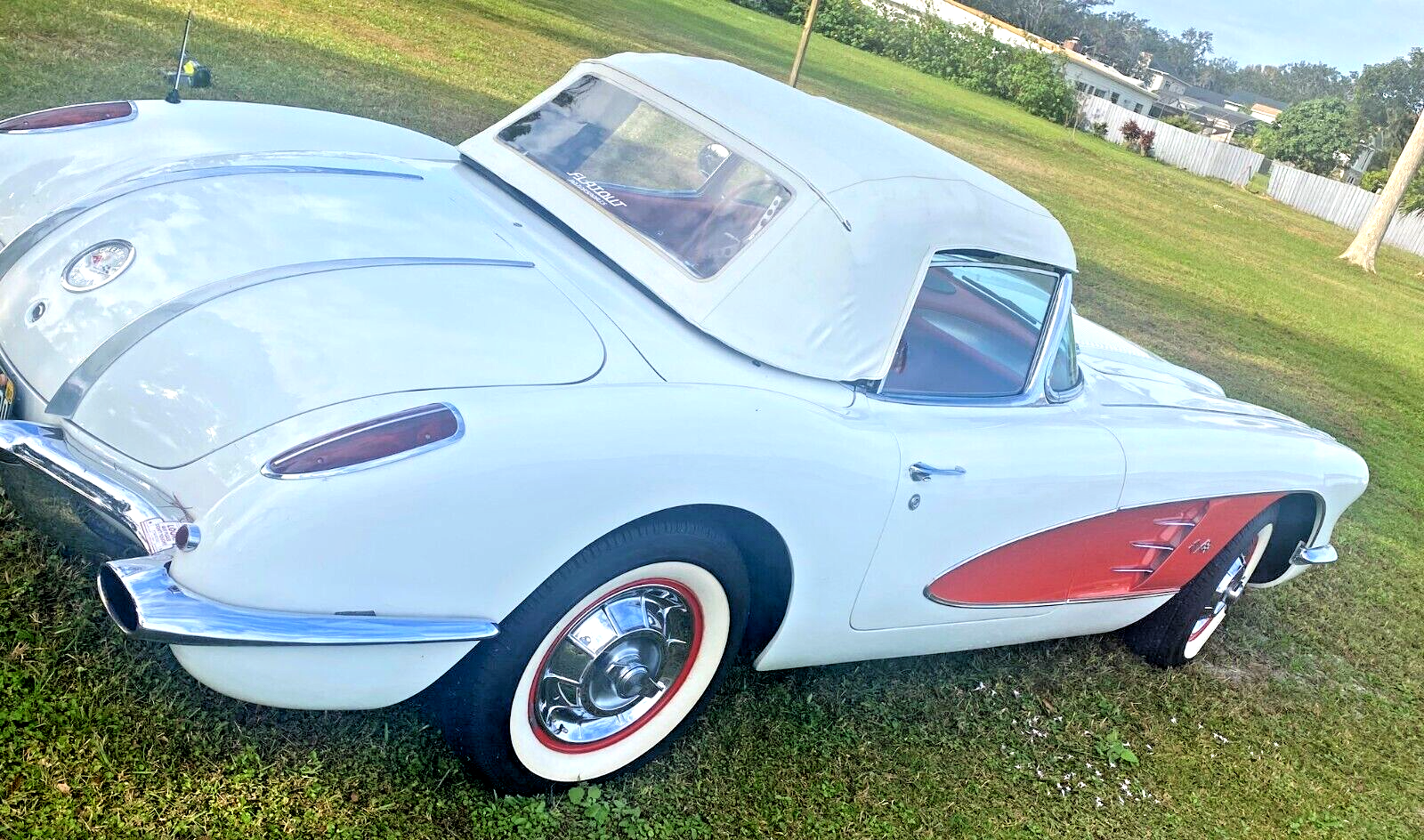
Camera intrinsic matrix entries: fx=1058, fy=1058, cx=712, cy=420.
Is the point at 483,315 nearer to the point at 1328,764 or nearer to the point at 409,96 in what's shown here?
the point at 1328,764

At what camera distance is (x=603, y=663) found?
2.37 m

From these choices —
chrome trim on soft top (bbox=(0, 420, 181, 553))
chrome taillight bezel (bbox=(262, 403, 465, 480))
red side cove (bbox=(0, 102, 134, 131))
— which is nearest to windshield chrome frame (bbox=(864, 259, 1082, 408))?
chrome taillight bezel (bbox=(262, 403, 465, 480))

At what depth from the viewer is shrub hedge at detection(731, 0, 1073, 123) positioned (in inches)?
1479

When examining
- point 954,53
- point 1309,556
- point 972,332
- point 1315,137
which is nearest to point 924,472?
point 972,332

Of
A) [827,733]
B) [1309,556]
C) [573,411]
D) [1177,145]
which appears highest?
[1177,145]

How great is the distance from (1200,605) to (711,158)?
7.85 ft

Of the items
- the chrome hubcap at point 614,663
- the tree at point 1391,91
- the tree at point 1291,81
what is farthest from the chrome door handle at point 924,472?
the tree at point 1291,81

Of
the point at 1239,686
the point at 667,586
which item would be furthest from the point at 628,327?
the point at 1239,686

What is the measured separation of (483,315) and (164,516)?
0.77 meters

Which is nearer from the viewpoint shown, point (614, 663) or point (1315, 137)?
point (614, 663)

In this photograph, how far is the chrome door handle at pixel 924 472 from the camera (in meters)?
2.65

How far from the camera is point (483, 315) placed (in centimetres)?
235

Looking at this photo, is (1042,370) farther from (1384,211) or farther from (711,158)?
(1384,211)

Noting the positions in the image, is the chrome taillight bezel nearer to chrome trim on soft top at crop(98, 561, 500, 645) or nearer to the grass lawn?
chrome trim on soft top at crop(98, 561, 500, 645)
